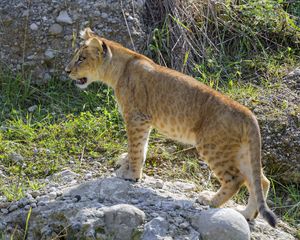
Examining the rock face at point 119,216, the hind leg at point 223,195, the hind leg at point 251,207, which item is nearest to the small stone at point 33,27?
the rock face at point 119,216

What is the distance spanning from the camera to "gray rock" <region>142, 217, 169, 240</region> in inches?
232

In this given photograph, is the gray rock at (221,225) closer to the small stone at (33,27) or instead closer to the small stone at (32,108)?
the small stone at (32,108)

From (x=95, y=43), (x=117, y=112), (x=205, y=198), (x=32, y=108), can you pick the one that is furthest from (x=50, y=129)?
(x=205, y=198)

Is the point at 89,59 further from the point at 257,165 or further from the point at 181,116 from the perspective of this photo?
the point at 257,165

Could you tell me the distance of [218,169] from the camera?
642 centimetres

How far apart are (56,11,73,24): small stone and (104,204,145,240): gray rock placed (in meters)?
3.61

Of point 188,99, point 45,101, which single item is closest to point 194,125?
point 188,99

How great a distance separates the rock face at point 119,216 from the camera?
5.93m

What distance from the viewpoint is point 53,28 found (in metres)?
8.89

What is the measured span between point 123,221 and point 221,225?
0.81m

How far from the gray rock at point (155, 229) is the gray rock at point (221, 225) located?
26 cm

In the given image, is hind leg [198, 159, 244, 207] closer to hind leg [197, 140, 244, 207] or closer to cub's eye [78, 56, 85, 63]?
hind leg [197, 140, 244, 207]

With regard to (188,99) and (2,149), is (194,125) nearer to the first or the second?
(188,99)

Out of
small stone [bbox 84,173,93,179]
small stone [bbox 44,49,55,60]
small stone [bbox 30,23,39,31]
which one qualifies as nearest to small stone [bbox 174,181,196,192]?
small stone [bbox 84,173,93,179]
